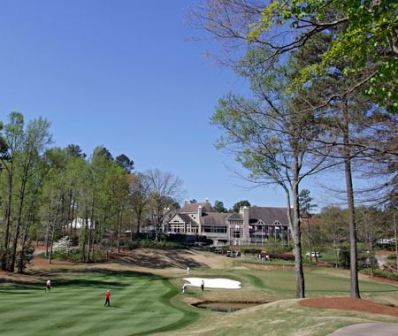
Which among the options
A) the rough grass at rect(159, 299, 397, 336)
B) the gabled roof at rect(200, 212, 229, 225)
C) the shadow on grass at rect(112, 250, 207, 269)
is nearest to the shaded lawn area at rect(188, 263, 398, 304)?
the shadow on grass at rect(112, 250, 207, 269)

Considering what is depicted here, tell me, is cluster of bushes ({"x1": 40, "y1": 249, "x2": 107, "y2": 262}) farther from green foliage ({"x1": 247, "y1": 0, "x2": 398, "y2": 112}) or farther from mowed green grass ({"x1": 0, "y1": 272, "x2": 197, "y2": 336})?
green foliage ({"x1": 247, "y1": 0, "x2": 398, "y2": 112})

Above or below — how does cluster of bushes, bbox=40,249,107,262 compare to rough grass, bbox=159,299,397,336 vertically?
above

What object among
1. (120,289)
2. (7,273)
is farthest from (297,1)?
(7,273)

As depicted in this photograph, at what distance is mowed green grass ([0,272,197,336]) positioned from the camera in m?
20.1

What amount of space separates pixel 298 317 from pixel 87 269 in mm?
38154

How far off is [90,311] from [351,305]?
45.7ft

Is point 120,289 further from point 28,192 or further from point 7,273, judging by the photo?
point 28,192

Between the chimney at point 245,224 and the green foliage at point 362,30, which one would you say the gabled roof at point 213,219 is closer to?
the chimney at point 245,224

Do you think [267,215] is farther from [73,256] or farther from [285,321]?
[285,321]

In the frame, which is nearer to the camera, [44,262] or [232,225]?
[44,262]

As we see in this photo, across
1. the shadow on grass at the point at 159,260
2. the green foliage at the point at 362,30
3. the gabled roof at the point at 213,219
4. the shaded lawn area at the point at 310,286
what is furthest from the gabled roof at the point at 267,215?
the green foliage at the point at 362,30

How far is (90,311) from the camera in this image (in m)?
24.4

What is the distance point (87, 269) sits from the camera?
51.2 metres

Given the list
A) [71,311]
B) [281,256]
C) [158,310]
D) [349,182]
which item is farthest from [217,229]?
[349,182]
